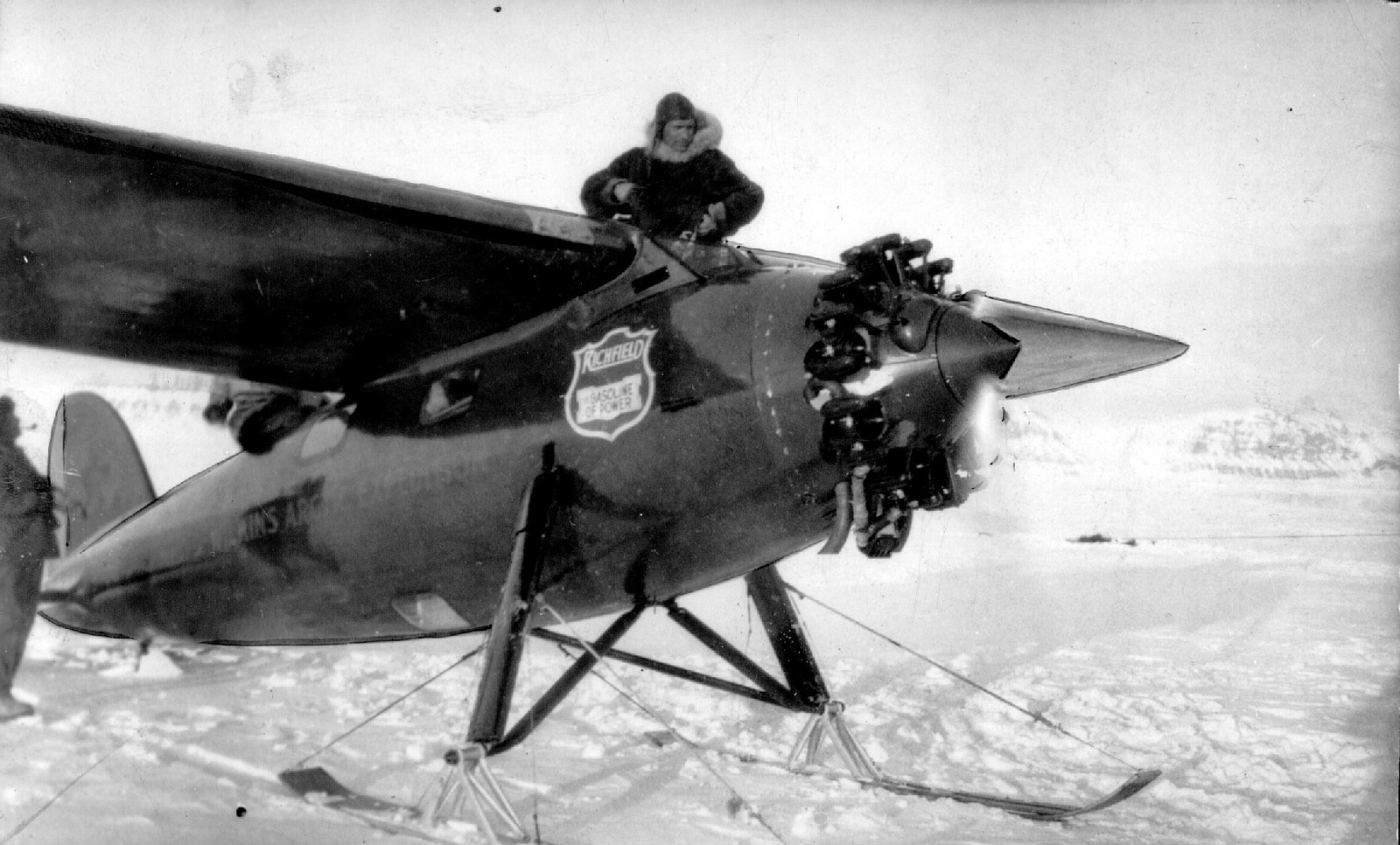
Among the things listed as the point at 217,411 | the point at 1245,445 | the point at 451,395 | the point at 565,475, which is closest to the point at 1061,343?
the point at 565,475

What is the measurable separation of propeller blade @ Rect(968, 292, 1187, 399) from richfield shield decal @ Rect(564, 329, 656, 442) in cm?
118

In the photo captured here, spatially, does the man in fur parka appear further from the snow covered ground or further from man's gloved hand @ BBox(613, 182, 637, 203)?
the snow covered ground

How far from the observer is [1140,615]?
757 centimetres

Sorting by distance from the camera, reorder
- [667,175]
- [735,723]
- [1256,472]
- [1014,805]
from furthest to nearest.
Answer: [1256,472] → [735,723] → [1014,805] → [667,175]

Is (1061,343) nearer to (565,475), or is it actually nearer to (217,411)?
(565,475)

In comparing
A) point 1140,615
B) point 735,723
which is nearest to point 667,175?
point 735,723

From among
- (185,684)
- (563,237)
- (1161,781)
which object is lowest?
(185,684)

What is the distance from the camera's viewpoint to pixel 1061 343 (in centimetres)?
275

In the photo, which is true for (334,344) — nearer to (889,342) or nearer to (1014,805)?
(889,342)

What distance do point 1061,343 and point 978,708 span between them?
3625 mm

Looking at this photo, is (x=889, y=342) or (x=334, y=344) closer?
(x=889, y=342)

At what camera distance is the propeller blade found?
8.96 feet

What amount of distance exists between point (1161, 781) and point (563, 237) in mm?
3873

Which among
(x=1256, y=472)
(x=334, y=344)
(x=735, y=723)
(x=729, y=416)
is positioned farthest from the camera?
(x=1256, y=472)
